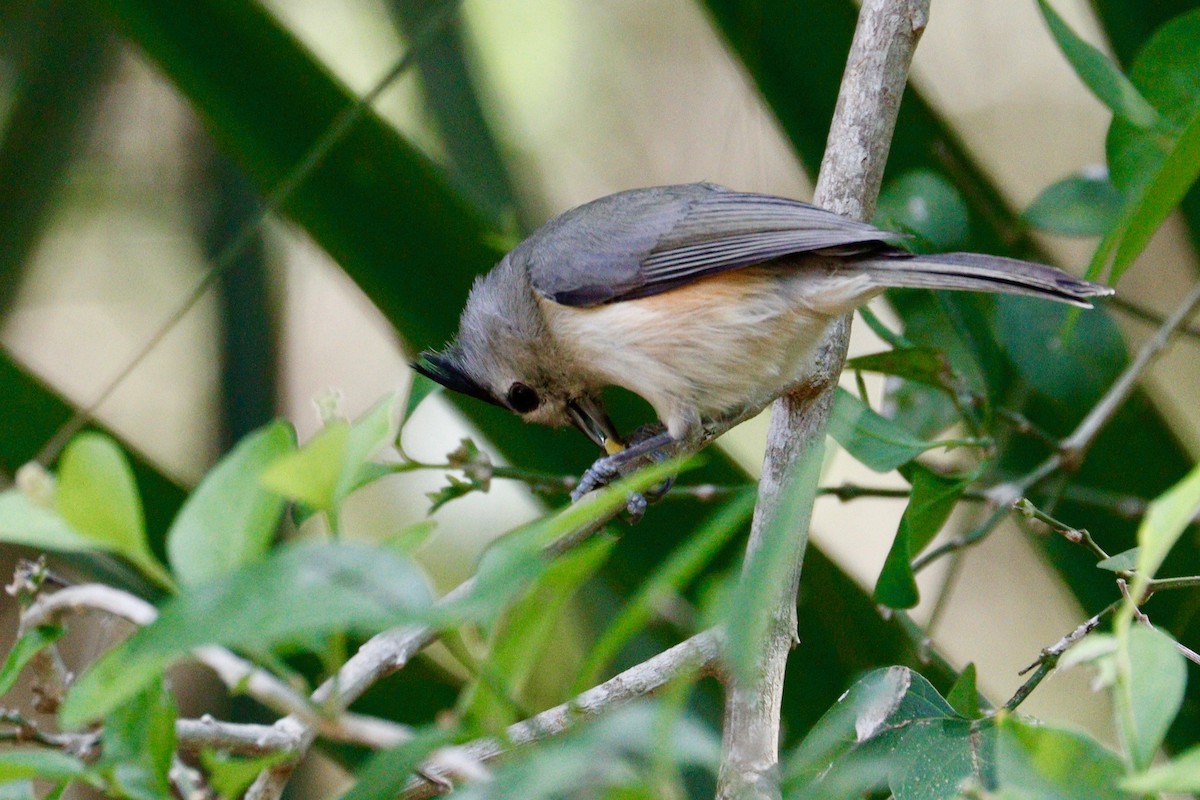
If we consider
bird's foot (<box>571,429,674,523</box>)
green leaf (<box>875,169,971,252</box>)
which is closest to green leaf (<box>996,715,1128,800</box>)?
bird's foot (<box>571,429,674,523</box>)

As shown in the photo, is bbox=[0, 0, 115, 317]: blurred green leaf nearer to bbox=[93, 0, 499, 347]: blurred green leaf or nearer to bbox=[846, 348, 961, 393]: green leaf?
bbox=[93, 0, 499, 347]: blurred green leaf

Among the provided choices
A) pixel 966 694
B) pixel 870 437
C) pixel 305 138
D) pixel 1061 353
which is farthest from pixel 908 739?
pixel 305 138

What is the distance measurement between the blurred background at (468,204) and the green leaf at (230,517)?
1129 mm

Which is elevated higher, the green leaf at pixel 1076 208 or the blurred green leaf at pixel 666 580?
the green leaf at pixel 1076 208

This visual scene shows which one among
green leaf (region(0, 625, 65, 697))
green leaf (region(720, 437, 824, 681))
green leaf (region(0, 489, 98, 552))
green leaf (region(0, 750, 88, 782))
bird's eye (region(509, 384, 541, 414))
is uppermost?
bird's eye (region(509, 384, 541, 414))

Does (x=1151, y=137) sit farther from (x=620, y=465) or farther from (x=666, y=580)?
(x=666, y=580)

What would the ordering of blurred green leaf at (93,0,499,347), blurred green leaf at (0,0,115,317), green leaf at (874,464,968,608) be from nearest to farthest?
1. green leaf at (874,464,968,608)
2. blurred green leaf at (93,0,499,347)
3. blurred green leaf at (0,0,115,317)

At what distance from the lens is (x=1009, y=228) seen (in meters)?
2.25

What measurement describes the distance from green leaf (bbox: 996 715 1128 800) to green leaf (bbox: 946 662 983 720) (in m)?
0.54

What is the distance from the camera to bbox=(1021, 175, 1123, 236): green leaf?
1.91m

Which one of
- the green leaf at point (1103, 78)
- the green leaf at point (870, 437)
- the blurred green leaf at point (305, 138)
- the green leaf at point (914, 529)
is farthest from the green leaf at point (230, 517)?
the blurred green leaf at point (305, 138)

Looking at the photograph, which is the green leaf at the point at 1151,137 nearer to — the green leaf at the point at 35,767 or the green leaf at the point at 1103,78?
the green leaf at the point at 1103,78

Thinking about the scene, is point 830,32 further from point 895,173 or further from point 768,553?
point 768,553

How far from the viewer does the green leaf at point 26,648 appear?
2.25ft
